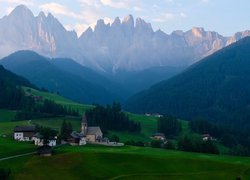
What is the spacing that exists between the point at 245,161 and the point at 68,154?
42647mm

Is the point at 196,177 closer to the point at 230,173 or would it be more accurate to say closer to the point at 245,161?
the point at 230,173

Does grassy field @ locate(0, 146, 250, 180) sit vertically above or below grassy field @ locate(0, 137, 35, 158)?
below

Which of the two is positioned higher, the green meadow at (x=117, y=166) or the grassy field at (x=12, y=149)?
the grassy field at (x=12, y=149)

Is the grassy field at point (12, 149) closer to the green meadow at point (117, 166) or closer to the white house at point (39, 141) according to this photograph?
the green meadow at point (117, 166)

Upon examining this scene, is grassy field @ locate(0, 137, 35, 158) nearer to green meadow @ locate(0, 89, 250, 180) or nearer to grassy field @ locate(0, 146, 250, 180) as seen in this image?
green meadow @ locate(0, 89, 250, 180)

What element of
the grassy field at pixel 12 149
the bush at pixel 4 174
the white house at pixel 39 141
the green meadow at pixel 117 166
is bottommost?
the bush at pixel 4 174

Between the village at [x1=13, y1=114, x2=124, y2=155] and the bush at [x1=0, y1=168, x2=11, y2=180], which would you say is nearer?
the bush at [x1=0, y1=168, x2=11, y2=180]

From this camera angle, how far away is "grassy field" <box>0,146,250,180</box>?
4070 inches

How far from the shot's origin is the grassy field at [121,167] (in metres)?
103

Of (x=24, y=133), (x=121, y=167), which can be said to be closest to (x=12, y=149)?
(x=121, y=167)


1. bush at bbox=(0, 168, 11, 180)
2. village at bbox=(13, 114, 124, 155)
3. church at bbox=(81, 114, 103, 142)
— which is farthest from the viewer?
church at bbox=(81, 114, 103, 142)

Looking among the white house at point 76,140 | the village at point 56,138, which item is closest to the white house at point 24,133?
the village at point 56,138

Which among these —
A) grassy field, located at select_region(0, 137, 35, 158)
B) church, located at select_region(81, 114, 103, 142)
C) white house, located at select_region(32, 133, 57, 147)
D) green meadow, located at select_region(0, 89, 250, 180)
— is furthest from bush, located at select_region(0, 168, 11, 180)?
church, located at select_region(81, 114, 103, 142)

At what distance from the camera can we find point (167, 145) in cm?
16375
